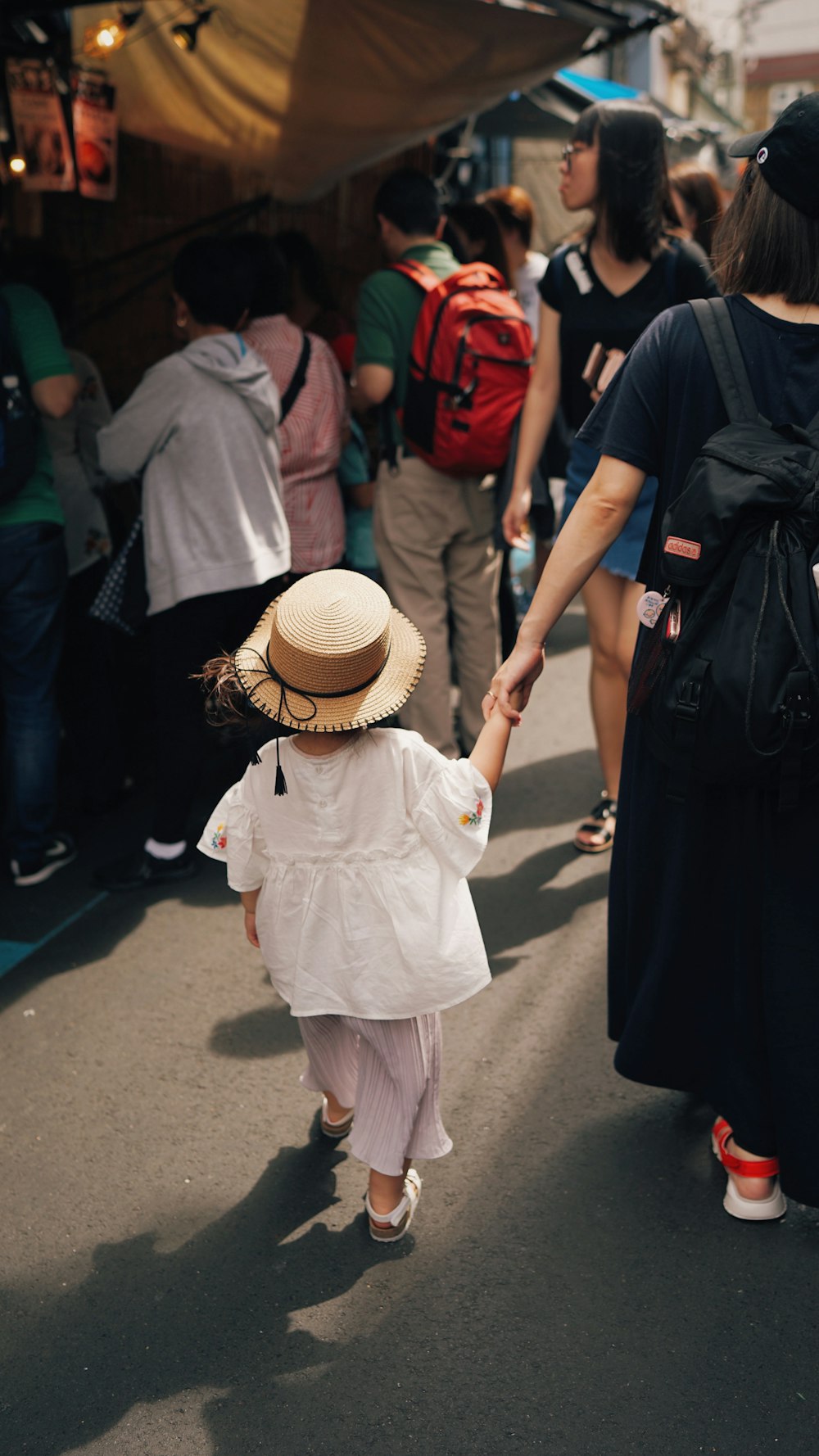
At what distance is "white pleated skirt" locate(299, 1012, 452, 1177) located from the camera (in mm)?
2473

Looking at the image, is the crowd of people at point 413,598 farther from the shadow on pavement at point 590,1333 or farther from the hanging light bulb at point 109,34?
the hanging light bulb at point 109,34

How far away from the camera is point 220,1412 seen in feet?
7.04

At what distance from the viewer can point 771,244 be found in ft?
7.12

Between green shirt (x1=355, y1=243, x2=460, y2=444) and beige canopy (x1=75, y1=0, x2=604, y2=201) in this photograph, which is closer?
green shirt (x1=355, y1=243, x2=460, y2=444)

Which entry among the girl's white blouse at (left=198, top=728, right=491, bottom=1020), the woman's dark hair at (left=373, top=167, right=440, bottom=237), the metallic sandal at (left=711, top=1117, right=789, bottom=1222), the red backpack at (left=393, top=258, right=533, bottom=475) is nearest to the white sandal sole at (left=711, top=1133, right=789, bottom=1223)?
the metallic sandal at (left=711, top=1117, right=789, bottom=1222)

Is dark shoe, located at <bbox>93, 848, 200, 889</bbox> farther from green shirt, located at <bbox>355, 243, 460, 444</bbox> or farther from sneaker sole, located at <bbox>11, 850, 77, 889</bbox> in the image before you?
green shirt, located at <bbox>355, 243, 460, 444</bbox>

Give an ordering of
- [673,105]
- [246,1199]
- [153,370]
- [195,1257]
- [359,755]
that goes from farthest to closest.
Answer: [673,105] < [153,370] < [246,1199] < [195,1257] < [359,755]

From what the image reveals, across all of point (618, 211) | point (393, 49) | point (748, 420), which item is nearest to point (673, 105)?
point (393, 49)

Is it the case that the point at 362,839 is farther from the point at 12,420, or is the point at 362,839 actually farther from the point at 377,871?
the point at 12,420

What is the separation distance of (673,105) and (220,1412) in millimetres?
26659

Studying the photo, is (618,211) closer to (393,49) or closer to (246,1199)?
(393,49)

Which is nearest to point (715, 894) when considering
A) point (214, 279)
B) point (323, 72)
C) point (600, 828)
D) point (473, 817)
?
point (473, 817)

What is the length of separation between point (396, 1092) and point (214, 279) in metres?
2.59

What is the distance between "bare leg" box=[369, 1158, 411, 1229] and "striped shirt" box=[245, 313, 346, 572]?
2588 millimetres
